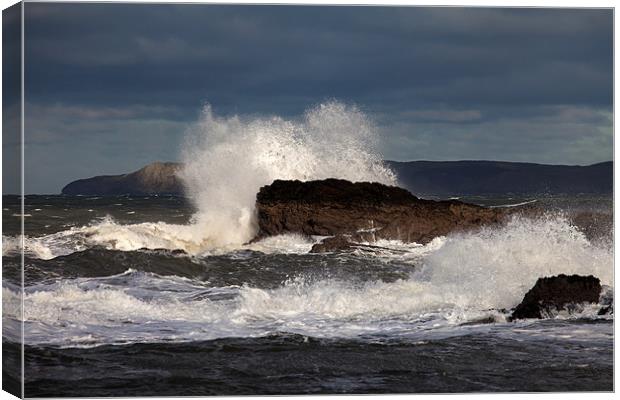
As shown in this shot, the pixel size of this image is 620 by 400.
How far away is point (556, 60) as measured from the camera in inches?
342

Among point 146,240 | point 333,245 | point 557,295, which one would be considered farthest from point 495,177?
point 146,240

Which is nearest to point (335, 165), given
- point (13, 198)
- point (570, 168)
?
point (570, 168)

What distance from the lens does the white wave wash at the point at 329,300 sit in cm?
820

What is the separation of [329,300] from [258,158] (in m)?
1.31

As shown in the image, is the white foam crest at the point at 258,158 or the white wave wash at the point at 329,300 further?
the white foam crest at the point at 258,158

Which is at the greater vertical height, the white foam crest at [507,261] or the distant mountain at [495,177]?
the distant mountain at [495,177]

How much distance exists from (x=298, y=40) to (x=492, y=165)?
5.27 ft

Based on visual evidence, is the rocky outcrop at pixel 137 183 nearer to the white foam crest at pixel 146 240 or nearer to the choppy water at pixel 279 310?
the choppy water at pixel 279 310

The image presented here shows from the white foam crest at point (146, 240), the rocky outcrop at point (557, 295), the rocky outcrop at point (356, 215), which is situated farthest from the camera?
the rocky outcrop at point (356, 215)

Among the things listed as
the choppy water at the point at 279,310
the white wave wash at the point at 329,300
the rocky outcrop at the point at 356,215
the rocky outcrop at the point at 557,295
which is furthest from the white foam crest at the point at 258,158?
the rocky outcrop at the point at 557,295

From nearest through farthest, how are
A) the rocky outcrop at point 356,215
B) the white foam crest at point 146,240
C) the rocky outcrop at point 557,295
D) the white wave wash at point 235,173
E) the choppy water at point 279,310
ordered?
the choppy water at point 279,310 → the white foam crest at point 146,240 → the white wave wash at point 235,173 → the rocky outcrop at point 557,295 → the rocky outcrop at point 356,215

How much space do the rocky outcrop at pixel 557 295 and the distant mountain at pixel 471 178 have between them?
2.09ft

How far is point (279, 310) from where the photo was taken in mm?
8531

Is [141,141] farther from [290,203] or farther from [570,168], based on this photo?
[570,168]
